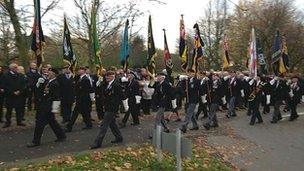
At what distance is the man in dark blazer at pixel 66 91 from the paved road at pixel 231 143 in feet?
1.86

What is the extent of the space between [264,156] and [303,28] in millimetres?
35612

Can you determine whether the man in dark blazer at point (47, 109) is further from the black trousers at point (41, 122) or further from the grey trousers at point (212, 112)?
the grey trousers at point (212, 112)

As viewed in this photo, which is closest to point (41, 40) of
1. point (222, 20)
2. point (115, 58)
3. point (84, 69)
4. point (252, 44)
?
point (84, 69)

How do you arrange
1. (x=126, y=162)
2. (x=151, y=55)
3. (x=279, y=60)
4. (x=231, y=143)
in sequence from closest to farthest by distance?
(x=126, y=162), (x=231, y=143), (x=151, y=55), (x=279, y=60)

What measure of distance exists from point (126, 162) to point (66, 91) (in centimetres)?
604

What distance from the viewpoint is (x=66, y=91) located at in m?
16.1

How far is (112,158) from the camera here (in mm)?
10805

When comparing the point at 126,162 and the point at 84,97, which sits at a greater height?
the point at 84,97

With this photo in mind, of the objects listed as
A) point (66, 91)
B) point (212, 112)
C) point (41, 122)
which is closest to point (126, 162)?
point (41, 122)

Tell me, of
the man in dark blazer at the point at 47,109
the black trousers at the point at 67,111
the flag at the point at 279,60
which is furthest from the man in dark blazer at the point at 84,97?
the flag at the point at 279,60

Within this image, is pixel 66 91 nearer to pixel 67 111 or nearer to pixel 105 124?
pixel 67 111

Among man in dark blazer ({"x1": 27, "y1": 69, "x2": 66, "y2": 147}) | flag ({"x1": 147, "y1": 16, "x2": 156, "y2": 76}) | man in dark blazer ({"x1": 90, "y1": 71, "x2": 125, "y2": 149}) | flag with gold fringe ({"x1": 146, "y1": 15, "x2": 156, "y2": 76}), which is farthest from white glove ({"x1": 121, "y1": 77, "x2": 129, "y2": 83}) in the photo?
man in dark blazer ({"x1": 27, "y1": 69, "x2": 66, "y2": 147})

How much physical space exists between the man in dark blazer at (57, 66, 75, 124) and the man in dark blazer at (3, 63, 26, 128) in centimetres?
130

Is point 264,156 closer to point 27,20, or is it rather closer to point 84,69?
point 84,69
